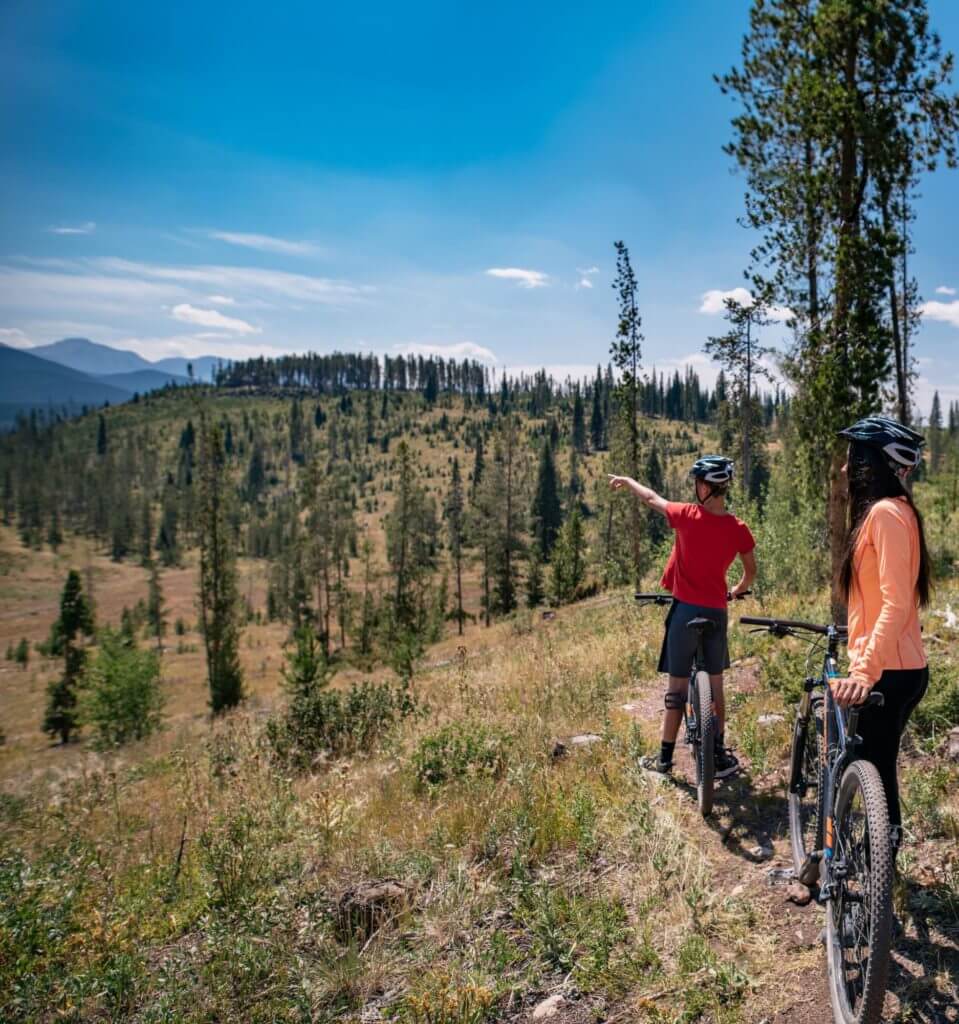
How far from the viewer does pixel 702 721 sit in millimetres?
4727

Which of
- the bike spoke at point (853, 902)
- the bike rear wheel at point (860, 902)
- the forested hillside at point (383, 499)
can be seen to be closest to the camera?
the bike rear wheel at point (860, 902)

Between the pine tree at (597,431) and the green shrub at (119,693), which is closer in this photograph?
the green shrub at (119,693)

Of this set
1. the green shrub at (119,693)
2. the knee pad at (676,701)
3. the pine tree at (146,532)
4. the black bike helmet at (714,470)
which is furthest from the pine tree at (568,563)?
the pine tree at (146,532)

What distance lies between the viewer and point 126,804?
8.05 metres

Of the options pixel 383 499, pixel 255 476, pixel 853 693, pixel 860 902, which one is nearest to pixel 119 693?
pixel 860 902

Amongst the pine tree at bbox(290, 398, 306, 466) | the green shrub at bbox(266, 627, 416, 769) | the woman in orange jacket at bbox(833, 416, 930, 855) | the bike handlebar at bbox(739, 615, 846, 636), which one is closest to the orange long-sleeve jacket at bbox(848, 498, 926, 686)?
the woman in orange jacket at bbox(833, 416, 930, 855)

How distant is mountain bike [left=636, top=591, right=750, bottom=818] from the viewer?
4707 mm

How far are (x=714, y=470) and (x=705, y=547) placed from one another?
0.63 meters

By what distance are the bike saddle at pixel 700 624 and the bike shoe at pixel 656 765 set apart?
131 centimetres

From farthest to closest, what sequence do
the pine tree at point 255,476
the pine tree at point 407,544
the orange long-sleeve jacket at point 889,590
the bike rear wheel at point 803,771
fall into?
the pine tree at point 255,476, the pine tree at point 407,544, the bike rear wheel at point 803,771, the orange long-sleeve jacket at point 889,590

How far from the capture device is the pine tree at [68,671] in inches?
1869

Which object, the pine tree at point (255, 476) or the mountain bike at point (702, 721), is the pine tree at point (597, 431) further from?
the mountain bike at point (702, 721)

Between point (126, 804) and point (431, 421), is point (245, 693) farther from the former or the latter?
point (431, 421)

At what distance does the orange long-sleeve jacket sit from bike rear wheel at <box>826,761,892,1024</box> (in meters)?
0.51
